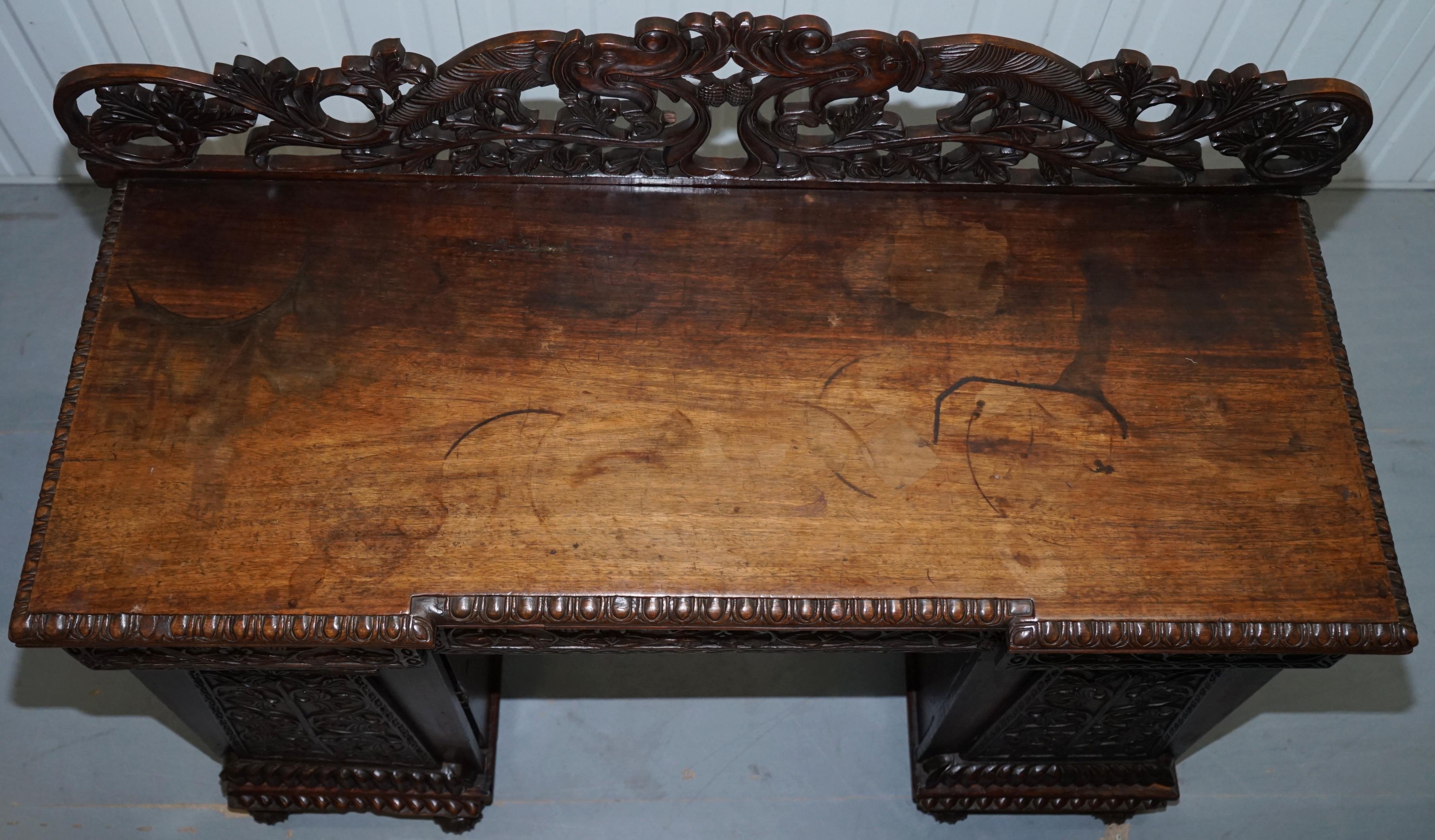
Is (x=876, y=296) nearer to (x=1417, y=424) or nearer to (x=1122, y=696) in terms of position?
(x=1122, y=696)

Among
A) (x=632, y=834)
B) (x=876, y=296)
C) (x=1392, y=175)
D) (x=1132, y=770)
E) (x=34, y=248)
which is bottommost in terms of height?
(x=632, y=834)

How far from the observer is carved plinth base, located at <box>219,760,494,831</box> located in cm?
206

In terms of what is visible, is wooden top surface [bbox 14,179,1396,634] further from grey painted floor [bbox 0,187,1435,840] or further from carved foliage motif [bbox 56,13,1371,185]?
grey painted floor [bbox 0,187,1435,840]

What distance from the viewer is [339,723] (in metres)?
1.91

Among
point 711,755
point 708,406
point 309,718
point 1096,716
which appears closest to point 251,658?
point 309,718

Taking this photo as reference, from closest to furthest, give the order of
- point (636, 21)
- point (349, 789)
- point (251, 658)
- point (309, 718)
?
point (251, 658), point (309, 718), point (349, 789), point (636, 21)

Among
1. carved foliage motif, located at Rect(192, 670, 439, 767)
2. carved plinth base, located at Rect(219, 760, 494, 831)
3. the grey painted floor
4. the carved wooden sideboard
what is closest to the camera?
the carved wooden sideboard

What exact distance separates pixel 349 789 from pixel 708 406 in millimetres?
1014

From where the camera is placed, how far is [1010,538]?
63.4 inches

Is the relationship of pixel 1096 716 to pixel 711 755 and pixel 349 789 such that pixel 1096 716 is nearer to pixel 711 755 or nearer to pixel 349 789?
pixel 711 755

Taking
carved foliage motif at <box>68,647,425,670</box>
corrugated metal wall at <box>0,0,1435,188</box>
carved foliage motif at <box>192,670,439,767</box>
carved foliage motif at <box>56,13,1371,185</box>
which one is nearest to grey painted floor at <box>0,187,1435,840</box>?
carved foliage motif at <box>192,670,439,767</box>

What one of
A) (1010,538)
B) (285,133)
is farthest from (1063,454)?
(285,133)

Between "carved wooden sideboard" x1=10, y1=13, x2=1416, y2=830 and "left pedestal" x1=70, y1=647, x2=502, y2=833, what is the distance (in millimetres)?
14

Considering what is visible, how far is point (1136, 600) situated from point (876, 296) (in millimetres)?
585
